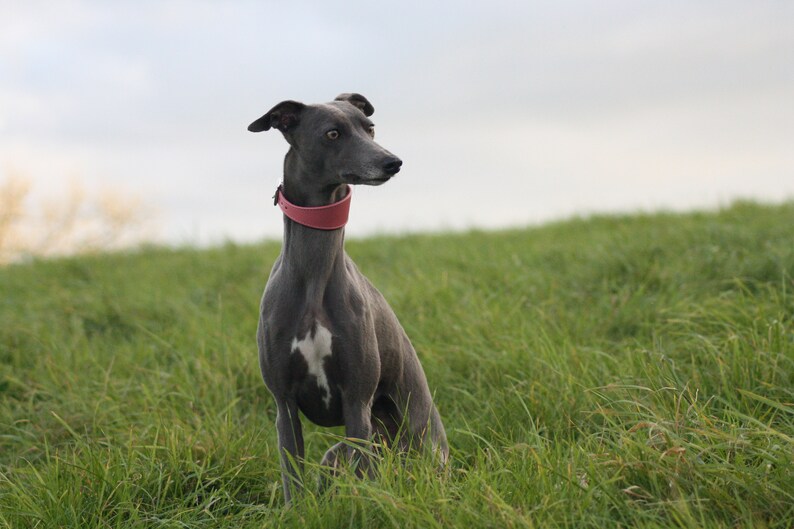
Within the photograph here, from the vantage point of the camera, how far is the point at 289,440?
11.3ft

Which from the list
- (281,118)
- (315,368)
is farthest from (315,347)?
(281,118)

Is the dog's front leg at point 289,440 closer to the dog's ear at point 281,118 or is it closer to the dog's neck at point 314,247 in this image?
the dog's neck at point 314,247

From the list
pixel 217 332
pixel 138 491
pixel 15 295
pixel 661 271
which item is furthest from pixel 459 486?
pixel 15 295

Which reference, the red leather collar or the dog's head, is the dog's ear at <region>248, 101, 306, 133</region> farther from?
the red leather collar

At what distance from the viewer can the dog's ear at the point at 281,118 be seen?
326cm

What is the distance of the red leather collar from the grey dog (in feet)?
0.08

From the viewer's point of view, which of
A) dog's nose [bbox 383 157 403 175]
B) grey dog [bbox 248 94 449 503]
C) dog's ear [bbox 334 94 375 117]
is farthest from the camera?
dog's ear [bbox 334 94 375 117]

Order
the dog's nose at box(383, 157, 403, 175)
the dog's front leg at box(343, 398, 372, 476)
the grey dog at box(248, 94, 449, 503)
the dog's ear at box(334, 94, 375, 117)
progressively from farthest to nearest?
1. the dog's ear at box(334, 94, 375, 117)
2. the dog's front leg at box(343, 398, 372, 476)
3. the grey dog at box(248, 94, 449, 503)
4. the dog's nose at box(383, 157, 403, 175)

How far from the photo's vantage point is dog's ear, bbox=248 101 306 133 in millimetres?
3260

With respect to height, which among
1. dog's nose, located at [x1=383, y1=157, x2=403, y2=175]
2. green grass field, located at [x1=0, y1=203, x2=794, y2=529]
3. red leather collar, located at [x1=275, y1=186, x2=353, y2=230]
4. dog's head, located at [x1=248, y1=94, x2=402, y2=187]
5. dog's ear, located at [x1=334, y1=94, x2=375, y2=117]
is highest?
dog's ear, located at [x1=334, y1=94, x2=375, y2=117]

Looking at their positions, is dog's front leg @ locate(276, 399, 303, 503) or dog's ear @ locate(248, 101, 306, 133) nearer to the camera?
dog's ear @ locate(248, 101, 306, 133)

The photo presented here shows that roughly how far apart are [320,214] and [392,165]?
445mm

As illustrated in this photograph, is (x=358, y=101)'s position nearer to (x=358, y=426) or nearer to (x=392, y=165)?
(x=392, y=165)

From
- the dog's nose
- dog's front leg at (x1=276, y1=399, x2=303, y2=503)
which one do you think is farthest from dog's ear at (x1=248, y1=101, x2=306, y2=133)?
dog's front leg at (x1=276, y1=399, x2=303, y2=503)
